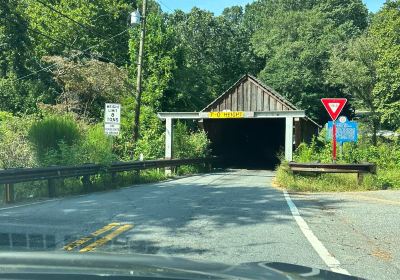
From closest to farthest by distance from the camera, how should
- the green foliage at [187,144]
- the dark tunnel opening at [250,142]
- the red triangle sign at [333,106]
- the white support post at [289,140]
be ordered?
the red triangle sign at [333,106], the white support post at [289,140], the green foliage at [187,144], the dark tunnel opening at [250,142]

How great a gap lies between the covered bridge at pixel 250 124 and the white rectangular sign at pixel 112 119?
28.9 feet

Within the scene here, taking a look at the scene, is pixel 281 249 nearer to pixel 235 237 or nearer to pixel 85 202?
pixel 235 237

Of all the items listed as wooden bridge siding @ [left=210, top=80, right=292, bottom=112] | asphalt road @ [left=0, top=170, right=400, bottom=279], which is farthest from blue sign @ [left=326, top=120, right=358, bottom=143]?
wooden bridge siding @ [left=210, top=80, right=292, bottom=112]

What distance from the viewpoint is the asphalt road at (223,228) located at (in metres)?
6.88

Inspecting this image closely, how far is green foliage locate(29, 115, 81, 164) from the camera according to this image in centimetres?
1700

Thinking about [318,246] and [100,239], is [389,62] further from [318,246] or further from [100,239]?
[100,239]

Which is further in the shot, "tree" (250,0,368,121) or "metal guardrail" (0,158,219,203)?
"tree" (250,0,368,121)

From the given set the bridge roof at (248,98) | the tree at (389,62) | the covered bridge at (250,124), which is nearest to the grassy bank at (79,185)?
the covered bridge at (250,124)

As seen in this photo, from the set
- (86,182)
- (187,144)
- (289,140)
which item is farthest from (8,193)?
(187,144)

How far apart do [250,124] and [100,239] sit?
111ft

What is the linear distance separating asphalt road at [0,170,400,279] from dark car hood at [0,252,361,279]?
128 centimetres

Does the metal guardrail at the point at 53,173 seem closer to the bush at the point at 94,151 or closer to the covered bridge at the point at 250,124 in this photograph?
the bush at the point at 94,151

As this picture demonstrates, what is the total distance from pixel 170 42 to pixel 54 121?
77.0 ft

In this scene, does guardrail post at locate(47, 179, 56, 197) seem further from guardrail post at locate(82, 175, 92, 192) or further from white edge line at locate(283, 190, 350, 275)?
white edge line at locate(283, 190, 350, 275)
